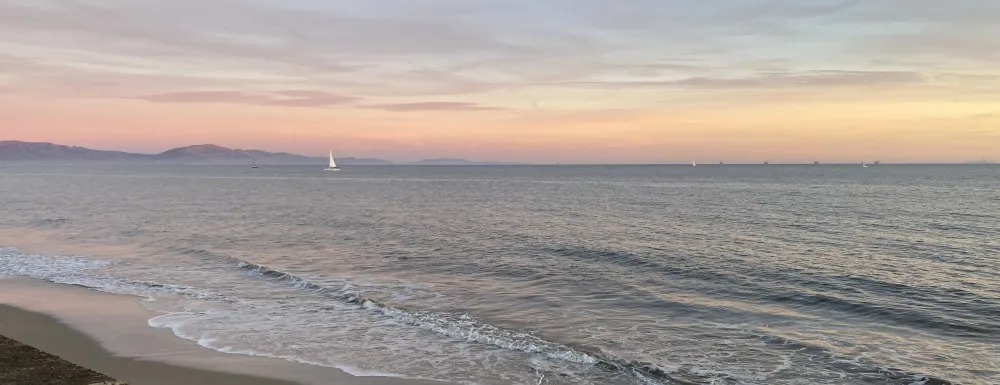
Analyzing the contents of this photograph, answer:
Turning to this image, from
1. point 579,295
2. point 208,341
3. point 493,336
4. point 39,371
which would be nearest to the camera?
point 39,371

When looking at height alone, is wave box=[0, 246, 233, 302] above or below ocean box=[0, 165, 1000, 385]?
below

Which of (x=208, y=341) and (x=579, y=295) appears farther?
(x=579, y=295)

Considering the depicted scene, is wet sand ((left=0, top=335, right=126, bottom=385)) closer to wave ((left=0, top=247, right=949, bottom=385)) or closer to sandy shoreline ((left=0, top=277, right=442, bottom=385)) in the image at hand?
sandy shoreline ((left=0, top=277, right=442, bottom=385))

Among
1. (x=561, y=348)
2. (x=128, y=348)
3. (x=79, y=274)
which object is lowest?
(x=79, y=274)

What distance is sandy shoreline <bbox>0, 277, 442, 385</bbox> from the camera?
40.8 ft

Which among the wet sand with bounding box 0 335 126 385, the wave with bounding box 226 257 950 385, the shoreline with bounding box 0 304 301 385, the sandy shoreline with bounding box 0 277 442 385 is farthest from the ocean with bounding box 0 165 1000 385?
the wet sand with bounding box 0 335 126 385

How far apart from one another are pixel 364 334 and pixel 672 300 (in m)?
9.31

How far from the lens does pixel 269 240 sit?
115 feet

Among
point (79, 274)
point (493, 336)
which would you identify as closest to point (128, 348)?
point (493, 336)

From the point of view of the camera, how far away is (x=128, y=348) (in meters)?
14.3

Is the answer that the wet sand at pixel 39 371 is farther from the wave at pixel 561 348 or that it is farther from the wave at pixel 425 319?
the wave at pixel 561 348

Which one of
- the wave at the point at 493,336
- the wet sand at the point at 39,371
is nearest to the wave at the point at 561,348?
the wave at the point at 493,336

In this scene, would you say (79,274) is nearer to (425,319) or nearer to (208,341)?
(208,341)

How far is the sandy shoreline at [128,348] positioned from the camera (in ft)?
40.8
